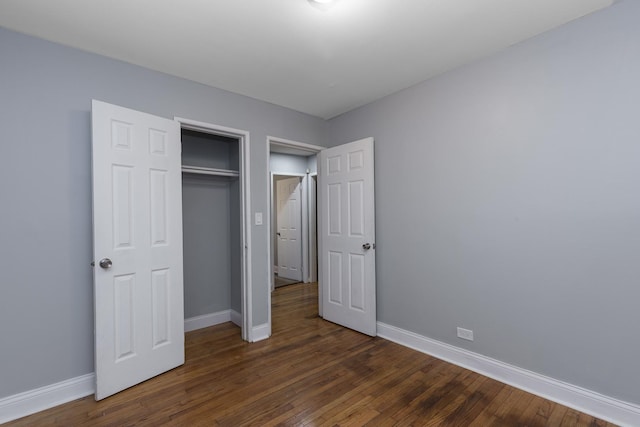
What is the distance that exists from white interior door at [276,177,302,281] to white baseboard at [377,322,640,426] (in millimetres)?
3144

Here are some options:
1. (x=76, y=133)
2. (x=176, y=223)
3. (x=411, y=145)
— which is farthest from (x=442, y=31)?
(x=76, y=133)

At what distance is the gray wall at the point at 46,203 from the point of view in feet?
6.33

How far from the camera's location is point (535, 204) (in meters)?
2.11

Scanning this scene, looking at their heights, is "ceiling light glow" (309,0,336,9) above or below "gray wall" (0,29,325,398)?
above

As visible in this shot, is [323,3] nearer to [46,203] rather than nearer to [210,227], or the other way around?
[46,203]

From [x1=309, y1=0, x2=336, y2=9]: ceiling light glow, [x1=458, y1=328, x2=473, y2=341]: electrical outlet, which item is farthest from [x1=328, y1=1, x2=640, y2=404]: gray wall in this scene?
[x1=309, y1=0, x2=336, y2=9]: ceiling light glow

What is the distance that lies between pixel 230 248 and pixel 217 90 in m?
1.87

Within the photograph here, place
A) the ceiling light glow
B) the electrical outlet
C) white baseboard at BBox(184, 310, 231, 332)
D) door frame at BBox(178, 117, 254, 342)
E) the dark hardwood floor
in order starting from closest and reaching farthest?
the ceiling light glow < the dark hardwood floor < the electrical outlet < door frame at BBox(178, 117, 254, 342) < white baseboard at BBox(184, 310, 231, 332)

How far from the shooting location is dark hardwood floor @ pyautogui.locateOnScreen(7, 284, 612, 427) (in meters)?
1.84

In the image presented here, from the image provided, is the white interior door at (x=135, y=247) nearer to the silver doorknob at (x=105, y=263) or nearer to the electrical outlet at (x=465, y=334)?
the silver doorknob at (x=105, y=263)

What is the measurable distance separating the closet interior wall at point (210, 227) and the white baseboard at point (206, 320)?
0.14ft

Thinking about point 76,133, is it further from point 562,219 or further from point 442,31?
point 562,219

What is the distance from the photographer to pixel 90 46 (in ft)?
7.09

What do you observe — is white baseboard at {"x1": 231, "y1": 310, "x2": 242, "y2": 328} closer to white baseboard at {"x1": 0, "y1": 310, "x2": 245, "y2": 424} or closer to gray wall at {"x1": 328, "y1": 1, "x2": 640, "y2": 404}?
white baseboard at {"x1": 0, "y1": 310, "x2": 245, "y2": 424}
